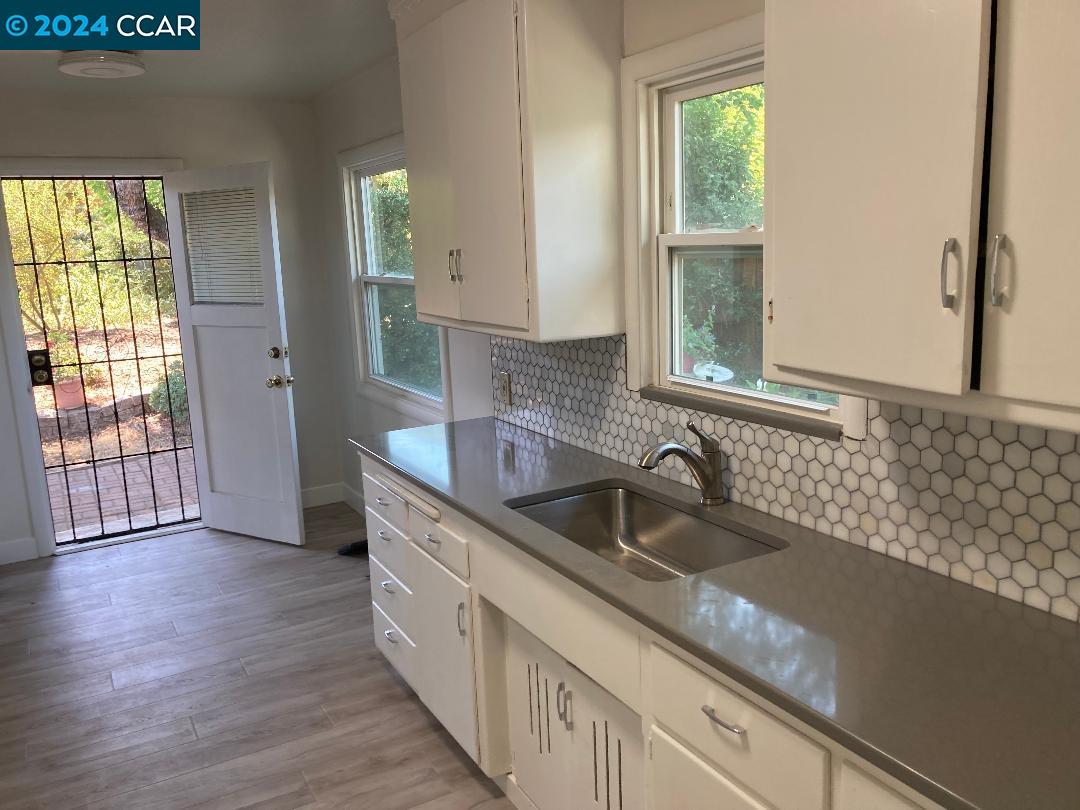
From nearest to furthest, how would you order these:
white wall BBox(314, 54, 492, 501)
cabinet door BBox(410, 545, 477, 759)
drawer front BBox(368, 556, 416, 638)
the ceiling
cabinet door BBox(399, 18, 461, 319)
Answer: cabinet door BBox(410, 545, 477, 759), cabinet door BBox(399, 18, 461, 319), drawer front BBox(368, 556, 416, 638), the ceiling, white wall BBox(314, 54, 492, 501)

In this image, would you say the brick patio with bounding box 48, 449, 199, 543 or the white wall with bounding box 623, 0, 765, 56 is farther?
the brick patio with bounding box 48, 449, 199, 543

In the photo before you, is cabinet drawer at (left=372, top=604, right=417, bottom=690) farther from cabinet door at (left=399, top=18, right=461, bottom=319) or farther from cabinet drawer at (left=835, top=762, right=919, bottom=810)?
cabinet drawer at (left=835, top=762, right=919, bottom=810)

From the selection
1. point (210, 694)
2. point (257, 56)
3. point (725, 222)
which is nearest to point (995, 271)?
point (725, 222)

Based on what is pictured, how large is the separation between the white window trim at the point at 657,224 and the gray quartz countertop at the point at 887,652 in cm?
28

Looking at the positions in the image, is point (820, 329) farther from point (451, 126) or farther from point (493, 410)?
point (493, 410)

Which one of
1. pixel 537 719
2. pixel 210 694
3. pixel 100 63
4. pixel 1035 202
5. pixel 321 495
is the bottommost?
pixel 210 694

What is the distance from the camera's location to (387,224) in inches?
176

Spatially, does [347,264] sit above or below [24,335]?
above

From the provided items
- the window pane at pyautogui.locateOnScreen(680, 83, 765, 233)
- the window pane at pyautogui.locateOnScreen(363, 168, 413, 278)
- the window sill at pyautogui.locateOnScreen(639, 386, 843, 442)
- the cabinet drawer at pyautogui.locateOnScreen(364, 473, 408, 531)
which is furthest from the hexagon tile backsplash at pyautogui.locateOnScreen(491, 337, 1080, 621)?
the window pane at pyautogui.locateOnScreen(363, 168, 413, 278)

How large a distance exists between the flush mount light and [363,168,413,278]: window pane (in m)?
1.22

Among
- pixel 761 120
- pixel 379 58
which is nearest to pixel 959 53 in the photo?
pixel 761 120

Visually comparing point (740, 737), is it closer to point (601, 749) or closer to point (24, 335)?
point (601, 749)

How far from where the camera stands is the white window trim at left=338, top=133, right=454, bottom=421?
4180mm

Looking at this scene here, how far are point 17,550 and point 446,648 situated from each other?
323 centimetres
